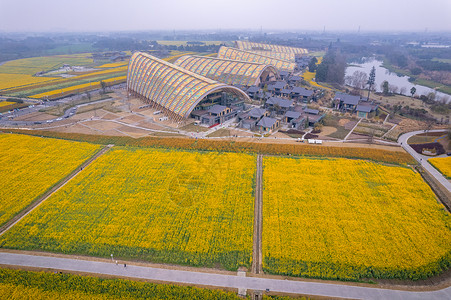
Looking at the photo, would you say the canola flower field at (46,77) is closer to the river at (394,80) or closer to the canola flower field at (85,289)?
the canola flower field at (85,289)

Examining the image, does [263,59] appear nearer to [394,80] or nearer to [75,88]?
[394,80]

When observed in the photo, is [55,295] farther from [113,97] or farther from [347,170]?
[113,97]

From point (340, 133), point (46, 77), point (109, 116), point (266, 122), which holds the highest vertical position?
point (46, 77)

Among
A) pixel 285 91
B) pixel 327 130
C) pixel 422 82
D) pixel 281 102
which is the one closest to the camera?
pixel 327 130

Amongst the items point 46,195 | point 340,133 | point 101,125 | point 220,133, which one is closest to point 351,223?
Answer: point 340,133

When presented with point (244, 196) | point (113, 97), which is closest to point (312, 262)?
point (244, 196)

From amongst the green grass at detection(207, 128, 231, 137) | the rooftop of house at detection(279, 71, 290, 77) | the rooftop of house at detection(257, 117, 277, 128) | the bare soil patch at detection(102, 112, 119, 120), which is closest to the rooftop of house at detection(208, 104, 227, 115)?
the green grass at detection(207, 128, 231, 137)

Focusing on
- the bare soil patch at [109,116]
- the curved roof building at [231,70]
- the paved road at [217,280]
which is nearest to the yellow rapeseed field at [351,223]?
the paved road at [217,280]

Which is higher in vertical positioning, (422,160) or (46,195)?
(422,160)
